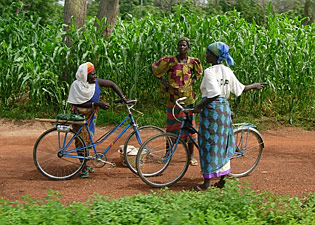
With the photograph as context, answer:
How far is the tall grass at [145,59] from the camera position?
8.39m

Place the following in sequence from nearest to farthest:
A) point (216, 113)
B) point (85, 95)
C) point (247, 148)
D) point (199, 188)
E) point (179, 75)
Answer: point (216, 113)
point (199, 188)
point (85, 95)
point (247, 148)
point (179, 75)

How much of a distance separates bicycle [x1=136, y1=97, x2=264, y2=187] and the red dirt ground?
0.44ft

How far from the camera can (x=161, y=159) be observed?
5488 mm

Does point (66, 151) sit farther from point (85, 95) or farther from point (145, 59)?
point (145, 59)

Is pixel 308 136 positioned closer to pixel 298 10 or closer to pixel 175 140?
pixel 175 140

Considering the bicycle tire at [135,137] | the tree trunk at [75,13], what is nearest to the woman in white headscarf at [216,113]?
the bicycle tire at [135,137]

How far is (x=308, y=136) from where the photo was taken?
7988mm

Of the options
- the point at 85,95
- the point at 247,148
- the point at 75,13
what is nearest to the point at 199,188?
the point at 247,148

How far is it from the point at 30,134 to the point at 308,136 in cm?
507

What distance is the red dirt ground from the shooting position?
5.11 m

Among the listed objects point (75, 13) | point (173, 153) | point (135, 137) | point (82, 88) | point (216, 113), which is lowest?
point (173, 153)

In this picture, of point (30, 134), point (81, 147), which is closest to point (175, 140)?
point (81, 147)

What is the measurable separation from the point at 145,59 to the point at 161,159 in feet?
11.7

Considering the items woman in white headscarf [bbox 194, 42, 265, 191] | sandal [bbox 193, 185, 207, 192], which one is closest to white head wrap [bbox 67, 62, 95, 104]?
woman in white headscarf [bbox 194, 42, 265, 191]
